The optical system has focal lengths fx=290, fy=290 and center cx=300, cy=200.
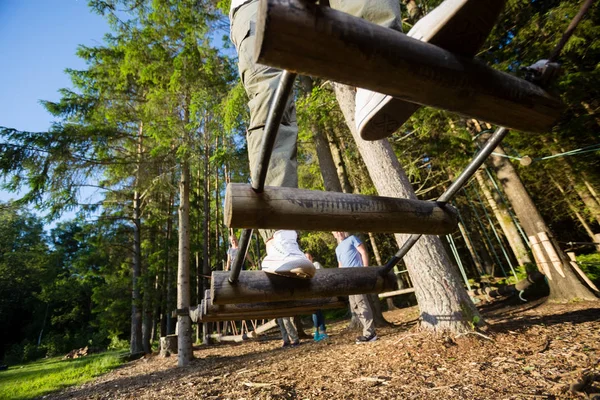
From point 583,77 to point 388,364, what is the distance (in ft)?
24.2

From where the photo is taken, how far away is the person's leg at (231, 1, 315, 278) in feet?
4.60

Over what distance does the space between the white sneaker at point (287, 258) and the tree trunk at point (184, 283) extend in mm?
5580

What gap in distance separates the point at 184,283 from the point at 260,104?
6.82 meters

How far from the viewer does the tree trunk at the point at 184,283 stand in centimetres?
670

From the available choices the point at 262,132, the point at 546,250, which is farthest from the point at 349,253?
the point at 546,250

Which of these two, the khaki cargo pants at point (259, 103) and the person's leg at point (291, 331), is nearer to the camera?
the khaki cargo pants at point (259, 103)

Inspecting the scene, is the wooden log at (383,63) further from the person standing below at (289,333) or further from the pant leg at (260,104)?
the person standing below at (289,333)

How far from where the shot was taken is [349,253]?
4.70 metres

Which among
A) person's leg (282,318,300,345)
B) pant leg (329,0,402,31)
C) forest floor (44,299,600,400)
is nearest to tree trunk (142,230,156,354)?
person's leg (282,318,300,345)

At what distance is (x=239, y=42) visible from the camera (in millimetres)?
1567

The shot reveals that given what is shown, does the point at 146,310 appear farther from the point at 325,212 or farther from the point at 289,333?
the point at 325,212

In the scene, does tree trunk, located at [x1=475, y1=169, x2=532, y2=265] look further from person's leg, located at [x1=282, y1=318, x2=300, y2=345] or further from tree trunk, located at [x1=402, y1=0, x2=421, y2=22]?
person's leg, located at [x1=282, y1=318, x2=300, y2=345]

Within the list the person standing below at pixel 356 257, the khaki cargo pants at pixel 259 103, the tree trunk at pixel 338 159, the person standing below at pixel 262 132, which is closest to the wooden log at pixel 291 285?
the person standing below at pixel 262 132

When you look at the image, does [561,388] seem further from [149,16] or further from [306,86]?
[149,16]
